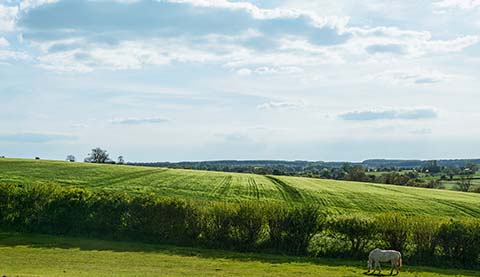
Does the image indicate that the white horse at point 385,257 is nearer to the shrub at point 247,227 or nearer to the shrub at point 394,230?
the shrub at point 394,230

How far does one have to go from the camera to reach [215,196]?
59.6 meters

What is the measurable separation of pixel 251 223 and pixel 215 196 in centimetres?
1693

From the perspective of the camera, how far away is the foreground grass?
98.0ft

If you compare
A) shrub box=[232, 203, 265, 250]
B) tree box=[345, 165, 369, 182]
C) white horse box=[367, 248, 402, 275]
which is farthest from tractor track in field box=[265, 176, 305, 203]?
tree box=[345, 165, 369, 182]

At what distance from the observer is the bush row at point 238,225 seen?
40.6 meters

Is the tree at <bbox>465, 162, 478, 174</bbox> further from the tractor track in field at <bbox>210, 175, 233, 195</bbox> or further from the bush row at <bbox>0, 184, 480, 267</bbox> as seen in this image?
the bush row at <bbox>0, 184, 480, 267</bbox>

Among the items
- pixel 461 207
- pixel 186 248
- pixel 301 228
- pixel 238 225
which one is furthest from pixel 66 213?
pixel 461 207

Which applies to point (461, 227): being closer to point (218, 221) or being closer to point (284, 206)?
point (284, 206)

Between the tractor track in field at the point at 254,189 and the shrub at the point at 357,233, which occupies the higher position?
the tractor track in field at the point at 254,189

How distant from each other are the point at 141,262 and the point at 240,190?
3190cm

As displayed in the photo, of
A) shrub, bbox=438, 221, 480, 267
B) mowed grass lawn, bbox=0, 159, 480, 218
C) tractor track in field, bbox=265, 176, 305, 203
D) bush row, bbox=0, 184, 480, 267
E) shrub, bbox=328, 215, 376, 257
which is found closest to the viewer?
shrub, bbox=438, 221, 480, 267

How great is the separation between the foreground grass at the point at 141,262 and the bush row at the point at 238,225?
83.3 inches

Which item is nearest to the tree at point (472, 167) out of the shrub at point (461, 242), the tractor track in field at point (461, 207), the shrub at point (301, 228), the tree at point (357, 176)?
the tree at point (357, 176)

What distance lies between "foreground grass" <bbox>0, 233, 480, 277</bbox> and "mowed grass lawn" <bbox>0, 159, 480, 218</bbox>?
1674cm
